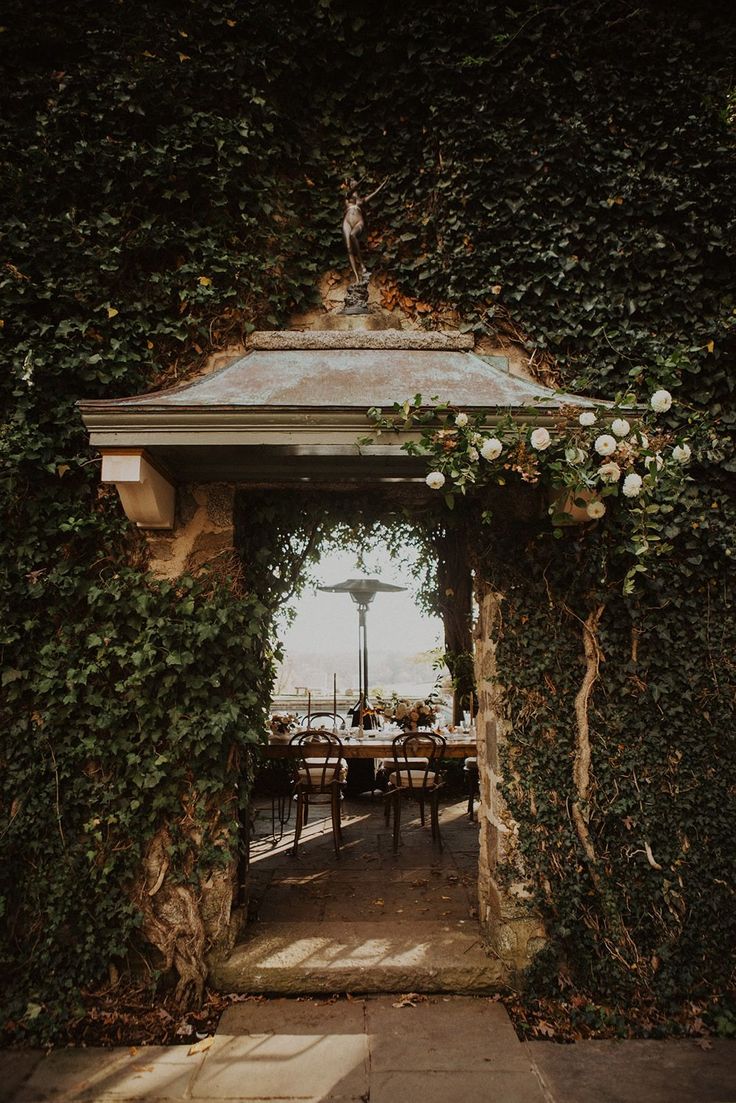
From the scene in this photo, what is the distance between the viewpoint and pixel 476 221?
3889mm

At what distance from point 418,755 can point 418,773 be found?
0.54 feet

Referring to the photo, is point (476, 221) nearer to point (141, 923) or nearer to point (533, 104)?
point (533, 104)

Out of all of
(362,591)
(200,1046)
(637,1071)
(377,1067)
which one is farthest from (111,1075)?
(362,591)

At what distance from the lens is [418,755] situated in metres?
5.73

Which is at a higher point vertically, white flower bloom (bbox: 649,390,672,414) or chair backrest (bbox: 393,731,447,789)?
white flower bloom (bbox: 649,390,672,414)

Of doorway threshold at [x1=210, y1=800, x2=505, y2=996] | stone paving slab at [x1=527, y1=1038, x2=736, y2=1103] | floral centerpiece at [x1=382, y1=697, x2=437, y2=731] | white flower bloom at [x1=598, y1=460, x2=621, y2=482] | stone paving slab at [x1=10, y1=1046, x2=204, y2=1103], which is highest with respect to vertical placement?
white flower bloom at [x1=598, y1=460, x2=621, y2=482]

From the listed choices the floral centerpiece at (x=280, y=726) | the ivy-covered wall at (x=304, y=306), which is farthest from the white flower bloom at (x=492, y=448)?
the floral centerpiece at (x=280, y=726)

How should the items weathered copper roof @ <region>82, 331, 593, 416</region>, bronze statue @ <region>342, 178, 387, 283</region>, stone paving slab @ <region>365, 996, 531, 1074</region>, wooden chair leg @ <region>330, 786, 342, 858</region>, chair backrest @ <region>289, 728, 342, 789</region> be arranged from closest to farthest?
1. stone paving slab @ <region>365, 996, 531, 1074</region>
2. weathered copper roof @ <region>82, 331, 593, 416</region>
3. bronze statue @ <region>342, 178, 387, 283</region>
4. wooden chair leg @ <region>330, 786, 342, 858</region>
5. chair backrest @ <region>289, 728, 342, 789</region>

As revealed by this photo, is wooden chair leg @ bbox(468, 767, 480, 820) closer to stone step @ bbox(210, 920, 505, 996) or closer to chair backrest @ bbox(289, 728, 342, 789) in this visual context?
chair backrest @ bbox(289, 728, 342, 789)

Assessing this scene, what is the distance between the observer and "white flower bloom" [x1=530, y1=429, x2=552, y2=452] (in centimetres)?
276

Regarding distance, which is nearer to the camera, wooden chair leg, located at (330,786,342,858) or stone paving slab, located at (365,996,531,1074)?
stone paving slab, located at (365,996,531,1074)

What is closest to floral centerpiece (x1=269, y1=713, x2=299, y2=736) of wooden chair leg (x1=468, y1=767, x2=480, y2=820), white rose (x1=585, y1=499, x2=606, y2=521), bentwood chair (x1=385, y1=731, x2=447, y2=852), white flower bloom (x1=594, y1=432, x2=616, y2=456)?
bentwood chair (x1=385, y1=731, x2=447, y2=852)

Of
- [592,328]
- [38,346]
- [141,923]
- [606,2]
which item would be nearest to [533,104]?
[606,2]

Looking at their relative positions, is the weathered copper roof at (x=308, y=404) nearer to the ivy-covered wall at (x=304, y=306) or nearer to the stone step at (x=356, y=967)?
the ivy-covered wall at (x=304, y=306)
